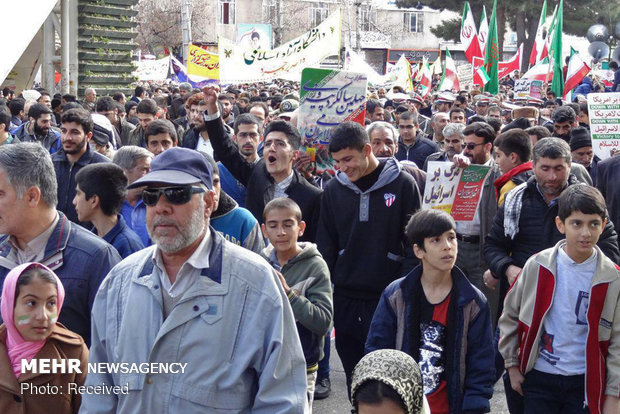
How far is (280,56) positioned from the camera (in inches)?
672

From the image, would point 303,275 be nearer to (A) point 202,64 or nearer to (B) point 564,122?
(B) point 564,122

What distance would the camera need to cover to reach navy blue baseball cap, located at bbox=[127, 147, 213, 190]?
3057 millimetres

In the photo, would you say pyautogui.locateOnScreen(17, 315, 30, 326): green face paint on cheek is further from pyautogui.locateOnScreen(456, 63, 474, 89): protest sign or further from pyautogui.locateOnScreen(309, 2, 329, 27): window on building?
pyautogui.locateOnScreen(309, 2, 329, 27): window on building

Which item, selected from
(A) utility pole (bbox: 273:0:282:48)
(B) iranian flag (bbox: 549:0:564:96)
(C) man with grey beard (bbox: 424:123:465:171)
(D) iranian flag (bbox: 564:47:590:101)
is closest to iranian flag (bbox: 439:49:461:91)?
(D) iranian flag (bbox: 564:47:590:101)

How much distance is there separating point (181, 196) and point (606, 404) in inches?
100

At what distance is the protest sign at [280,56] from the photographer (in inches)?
653

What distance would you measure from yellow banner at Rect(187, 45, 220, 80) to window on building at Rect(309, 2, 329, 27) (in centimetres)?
6522

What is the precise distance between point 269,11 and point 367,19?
9.64 meters

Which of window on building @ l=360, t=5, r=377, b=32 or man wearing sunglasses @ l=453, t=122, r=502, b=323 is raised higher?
window on building @ l=360, t=5, r=377, b=32

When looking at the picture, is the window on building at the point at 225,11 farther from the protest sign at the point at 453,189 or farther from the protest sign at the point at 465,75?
the protest sign at the point at 453,189

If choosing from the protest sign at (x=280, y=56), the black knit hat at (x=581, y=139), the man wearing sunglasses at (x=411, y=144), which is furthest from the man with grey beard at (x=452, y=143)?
the protest sign at (x=280, y=56)

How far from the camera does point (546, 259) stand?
471cm

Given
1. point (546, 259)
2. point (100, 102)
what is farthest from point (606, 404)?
point (100, 102)

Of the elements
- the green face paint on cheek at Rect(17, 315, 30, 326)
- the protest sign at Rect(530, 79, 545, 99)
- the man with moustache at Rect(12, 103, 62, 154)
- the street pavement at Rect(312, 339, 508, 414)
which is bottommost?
the street pavement at Rect(312, 339, 508, 414)
